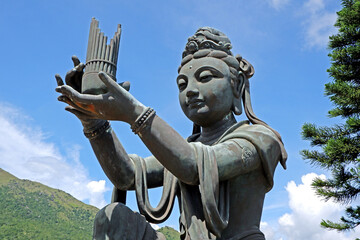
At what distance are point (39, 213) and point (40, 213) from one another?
259 mm

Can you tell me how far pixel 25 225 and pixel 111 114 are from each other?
8361cm

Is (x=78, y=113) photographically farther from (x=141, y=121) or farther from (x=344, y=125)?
(x=344, y=125)

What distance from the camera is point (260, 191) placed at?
3.86 metres

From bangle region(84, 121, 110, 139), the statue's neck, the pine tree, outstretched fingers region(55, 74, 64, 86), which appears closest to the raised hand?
outstretched fingers region(55, 74, 64, 86)

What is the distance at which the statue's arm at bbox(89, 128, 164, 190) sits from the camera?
3.95 m

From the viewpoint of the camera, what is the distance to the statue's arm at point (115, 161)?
156 inches

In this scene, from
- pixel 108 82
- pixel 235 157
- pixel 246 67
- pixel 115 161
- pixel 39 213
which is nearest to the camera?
pixel 108 82

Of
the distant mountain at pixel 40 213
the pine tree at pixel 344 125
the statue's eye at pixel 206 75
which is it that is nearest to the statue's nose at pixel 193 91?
the statue's eye at pixel 206 75

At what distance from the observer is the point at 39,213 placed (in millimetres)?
99562

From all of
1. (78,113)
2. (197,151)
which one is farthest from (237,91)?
→ (78,113)

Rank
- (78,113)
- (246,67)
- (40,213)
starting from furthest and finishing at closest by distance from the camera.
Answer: (40,213)
(246,67)
(78,113)

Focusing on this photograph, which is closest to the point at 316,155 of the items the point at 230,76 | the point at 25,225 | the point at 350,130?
the point at 350,130

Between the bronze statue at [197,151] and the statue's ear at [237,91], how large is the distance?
10mm

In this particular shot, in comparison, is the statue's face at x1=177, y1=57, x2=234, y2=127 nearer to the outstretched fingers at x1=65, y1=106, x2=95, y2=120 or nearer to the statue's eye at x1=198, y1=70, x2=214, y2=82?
the statue's eye at x1=198, y1=70, x2=214, y2=82
